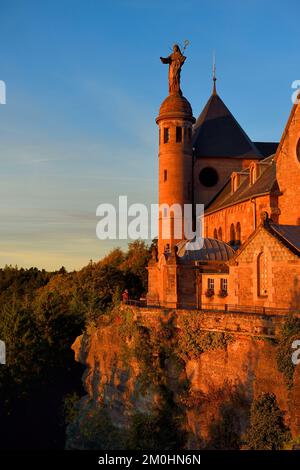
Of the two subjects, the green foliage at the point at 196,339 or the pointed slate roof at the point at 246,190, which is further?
the pointed slate roof at the point at 246,190

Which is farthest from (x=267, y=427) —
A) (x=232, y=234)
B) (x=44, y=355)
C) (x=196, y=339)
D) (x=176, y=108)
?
(x=176, y=108)

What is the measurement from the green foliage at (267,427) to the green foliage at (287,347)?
109 centimetres

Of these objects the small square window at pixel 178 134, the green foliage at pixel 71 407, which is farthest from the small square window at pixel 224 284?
the small square window at pixel 178 134

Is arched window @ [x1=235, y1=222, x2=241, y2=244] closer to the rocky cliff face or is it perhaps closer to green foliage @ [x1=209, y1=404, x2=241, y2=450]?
the rocky cliff face

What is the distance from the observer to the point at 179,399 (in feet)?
85.8

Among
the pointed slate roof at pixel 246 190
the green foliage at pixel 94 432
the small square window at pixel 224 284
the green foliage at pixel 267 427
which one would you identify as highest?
the pointed slate roof at pixel 246 190

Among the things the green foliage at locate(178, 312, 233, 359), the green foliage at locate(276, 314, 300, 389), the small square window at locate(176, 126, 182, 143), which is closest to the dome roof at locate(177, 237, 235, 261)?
the green foliage at locate(178, 312, 233, 359)

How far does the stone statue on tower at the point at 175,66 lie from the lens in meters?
53.5

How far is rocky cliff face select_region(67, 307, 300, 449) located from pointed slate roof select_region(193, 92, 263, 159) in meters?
27.3

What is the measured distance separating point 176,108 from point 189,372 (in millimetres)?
31983

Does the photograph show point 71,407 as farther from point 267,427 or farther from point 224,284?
point 267,427

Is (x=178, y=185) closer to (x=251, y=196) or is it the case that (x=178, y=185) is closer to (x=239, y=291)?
(x=251, y=196)

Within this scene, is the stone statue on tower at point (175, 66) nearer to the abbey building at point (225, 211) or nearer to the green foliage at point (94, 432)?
the abbey building at point (225, 211)
